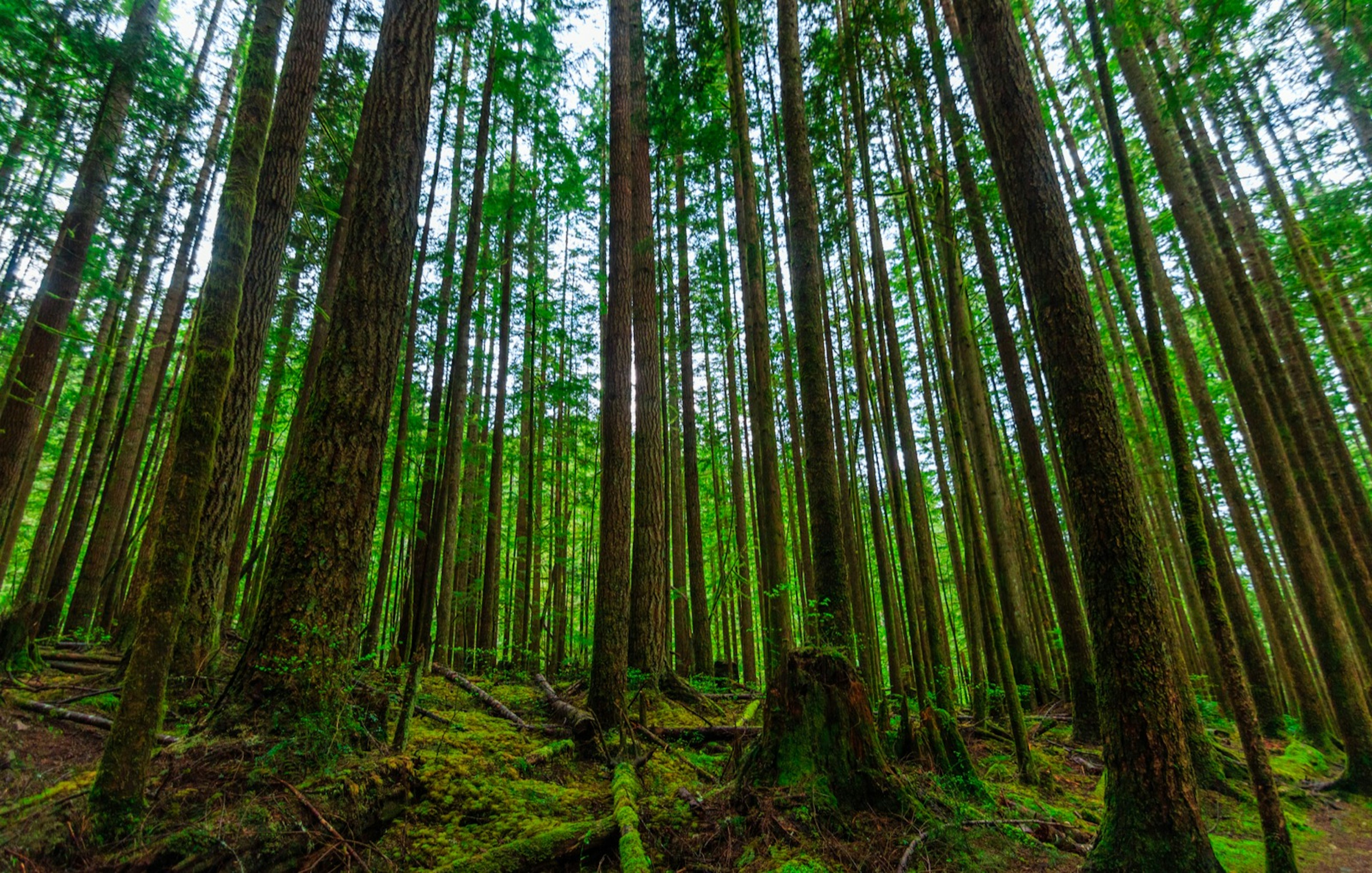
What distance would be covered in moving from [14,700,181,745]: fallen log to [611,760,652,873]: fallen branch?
10.9 ft

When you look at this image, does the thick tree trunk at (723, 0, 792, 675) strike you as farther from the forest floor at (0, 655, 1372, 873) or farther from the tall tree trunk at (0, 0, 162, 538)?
the tall tree trunk at (0, 0, 162, 538)

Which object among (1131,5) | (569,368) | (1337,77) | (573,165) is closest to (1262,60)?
(1337,77)

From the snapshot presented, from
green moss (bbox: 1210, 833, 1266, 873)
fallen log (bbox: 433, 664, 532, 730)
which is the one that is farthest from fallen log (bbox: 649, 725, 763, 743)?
green moss (bbox: 1210, 833, 1266, 873)

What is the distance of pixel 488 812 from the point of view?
3.34 meters

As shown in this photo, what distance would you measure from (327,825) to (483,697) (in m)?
4.07

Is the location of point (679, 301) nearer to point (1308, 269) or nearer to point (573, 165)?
point (573, 165)

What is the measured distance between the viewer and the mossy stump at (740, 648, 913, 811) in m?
3.74

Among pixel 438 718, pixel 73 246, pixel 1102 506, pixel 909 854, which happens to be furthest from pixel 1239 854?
pixel 73 246

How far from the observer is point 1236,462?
16047mm

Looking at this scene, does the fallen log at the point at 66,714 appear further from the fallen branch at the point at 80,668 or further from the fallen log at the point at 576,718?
the fallen log at the point at 576,718

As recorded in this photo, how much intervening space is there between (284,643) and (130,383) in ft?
17.4

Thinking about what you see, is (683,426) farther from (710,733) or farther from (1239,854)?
(1239,854)

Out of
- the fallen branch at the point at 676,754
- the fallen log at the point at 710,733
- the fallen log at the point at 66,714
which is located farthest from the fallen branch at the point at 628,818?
the fallen log at the point at 66,714

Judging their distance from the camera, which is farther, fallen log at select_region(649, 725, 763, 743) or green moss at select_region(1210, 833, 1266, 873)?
fallen log at select_region(649, 725, 763, 743)
